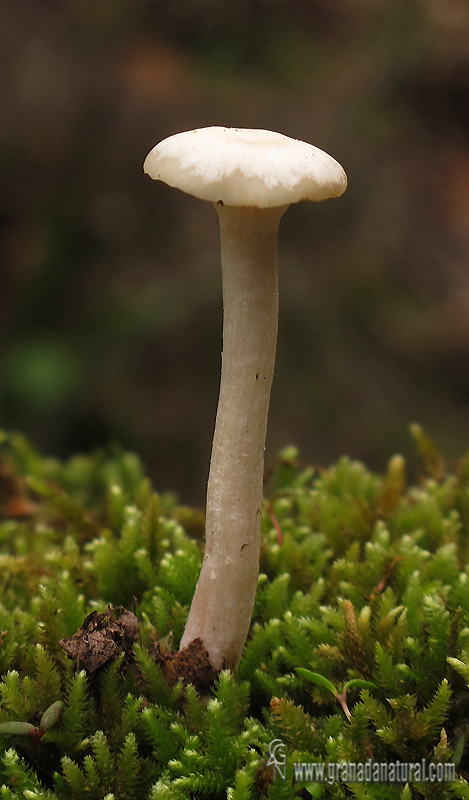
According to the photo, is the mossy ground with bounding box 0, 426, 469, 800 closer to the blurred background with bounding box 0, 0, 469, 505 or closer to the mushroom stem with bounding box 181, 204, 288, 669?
the mushroom stem with bounding box 181, 204, 288, 669

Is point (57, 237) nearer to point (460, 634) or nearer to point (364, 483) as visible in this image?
point (364, 483)

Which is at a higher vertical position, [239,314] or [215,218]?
[215,218]

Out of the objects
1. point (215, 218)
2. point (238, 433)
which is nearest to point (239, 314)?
point (238, 433)

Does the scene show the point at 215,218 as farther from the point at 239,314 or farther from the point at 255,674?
the point at 255,674

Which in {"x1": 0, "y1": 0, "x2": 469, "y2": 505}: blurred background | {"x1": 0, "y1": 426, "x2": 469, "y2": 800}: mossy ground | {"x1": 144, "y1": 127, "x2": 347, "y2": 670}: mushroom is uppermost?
{"x1": 0, "y1": 0, "x2": 469, "y2": 505}: blurred background

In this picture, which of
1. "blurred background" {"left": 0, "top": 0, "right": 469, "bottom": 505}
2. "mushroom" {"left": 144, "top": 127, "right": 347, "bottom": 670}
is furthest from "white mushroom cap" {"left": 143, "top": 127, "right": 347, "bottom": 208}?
"blurred background" {"left": 0, "top": 0, "right": 469, "bottom": 505}

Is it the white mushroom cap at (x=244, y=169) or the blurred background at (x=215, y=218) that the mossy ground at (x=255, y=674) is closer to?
the white mushroom cap at (x=244, y=169)

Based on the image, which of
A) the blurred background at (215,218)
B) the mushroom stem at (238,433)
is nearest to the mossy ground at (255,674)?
the mushroom stem at (238,433)
